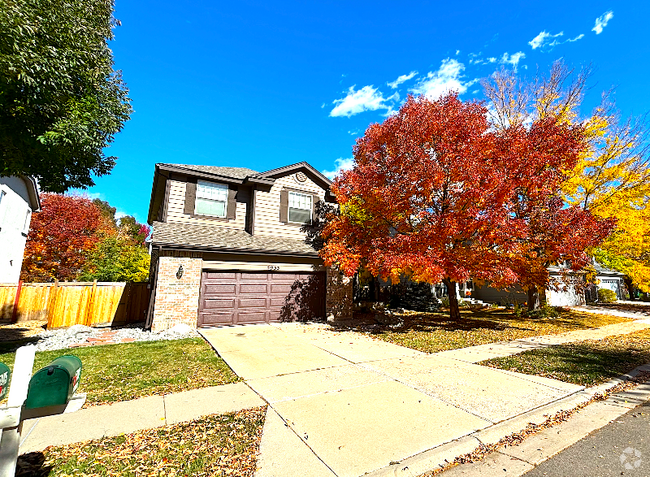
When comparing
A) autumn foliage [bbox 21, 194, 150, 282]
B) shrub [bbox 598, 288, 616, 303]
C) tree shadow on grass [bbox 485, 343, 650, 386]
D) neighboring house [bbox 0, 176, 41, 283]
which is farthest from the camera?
shrub [bbox 598, 288, 616, 303]

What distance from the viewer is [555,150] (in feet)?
40.8

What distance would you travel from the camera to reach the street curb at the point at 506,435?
314 cm

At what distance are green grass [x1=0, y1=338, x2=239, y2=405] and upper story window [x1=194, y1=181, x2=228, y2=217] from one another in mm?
5793

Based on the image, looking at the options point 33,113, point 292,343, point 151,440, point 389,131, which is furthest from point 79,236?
point 151,440

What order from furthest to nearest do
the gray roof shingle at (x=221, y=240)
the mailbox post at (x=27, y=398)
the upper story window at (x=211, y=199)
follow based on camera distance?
1. the upper story window at (x=211, y=199)
2. the gray roof shingle at (x=221, y=240)
3. the mailbox post at (x=27, y=398)

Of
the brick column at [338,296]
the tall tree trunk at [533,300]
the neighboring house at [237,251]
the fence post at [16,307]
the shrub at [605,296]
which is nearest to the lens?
the neighboring house at [237,251]

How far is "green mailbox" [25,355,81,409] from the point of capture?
7.91ft

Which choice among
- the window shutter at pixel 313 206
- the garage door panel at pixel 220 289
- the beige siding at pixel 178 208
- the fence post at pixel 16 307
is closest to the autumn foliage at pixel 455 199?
the window shutter at pixel 313 206

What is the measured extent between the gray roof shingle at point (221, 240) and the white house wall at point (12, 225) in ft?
33.0

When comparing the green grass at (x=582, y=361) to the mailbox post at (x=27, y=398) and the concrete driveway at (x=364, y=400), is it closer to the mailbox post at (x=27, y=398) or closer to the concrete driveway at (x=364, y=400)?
the concrete driveway at (x=364, y=400)

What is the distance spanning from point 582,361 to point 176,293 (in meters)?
12.0

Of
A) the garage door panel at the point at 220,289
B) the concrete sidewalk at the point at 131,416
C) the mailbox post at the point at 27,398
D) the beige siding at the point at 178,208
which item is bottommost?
the concrete sidewalk at the point at 131,416

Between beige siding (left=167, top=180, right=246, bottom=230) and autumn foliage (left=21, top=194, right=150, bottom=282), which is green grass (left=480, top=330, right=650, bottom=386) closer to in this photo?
beige siding (left=167, top=180, right=246, bottom=230)

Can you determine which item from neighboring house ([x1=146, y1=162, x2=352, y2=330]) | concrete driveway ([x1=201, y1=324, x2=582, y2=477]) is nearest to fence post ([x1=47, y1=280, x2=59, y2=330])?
neighboring house ([x1=146, y1=162, x2=352, y2=330])
